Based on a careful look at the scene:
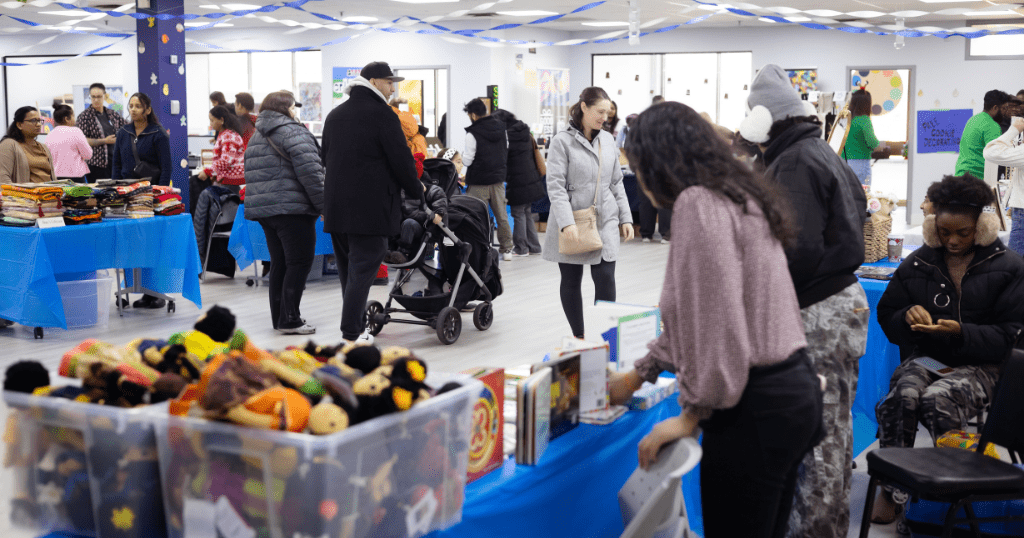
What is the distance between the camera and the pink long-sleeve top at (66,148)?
7898 mm

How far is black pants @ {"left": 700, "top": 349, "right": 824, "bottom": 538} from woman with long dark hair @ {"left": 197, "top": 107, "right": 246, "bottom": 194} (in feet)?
20.6

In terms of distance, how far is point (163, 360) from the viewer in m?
1.57

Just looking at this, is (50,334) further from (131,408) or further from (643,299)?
(131,408)

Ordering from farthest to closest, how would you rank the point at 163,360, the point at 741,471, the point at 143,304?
the point at 143,304 → the point at 741,471 → the point at 163,360

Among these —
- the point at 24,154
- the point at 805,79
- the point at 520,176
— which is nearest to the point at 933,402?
the point at 24,154

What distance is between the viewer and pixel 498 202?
907cm

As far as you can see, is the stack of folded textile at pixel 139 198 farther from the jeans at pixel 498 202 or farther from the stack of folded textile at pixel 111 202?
the jeans at pixel 498 202

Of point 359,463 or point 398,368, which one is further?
point 398,368

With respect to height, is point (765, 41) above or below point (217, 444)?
above

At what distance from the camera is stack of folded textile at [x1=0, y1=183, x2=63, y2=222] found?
545cm

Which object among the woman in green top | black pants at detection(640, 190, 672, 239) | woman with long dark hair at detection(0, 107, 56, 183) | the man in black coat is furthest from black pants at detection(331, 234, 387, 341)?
black pants at detection(640, 190, 672, 239)

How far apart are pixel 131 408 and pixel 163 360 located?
17 cm

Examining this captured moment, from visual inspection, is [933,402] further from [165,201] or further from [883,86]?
[883,86]

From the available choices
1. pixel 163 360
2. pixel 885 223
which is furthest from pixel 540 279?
pixel 163 360
